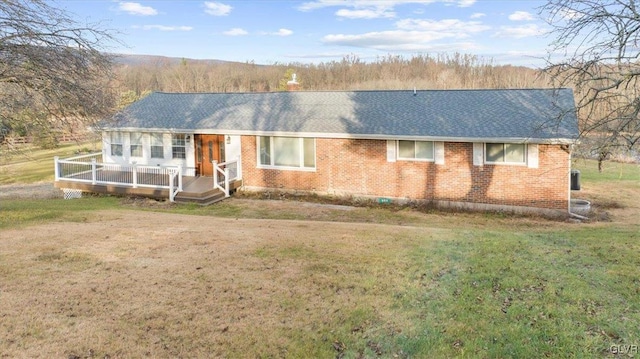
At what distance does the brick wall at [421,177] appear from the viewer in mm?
14867

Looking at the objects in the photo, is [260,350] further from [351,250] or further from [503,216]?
[503,216]

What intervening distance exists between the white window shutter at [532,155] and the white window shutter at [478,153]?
1.37 metres

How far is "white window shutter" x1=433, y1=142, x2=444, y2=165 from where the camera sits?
15906 mm

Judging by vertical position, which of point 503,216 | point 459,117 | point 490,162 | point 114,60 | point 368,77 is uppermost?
point 368,77

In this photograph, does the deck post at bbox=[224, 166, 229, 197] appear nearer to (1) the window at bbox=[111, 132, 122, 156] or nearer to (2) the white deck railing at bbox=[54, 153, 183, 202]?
(2) the white deck railing at bbox=[54, 153, 183, 202]

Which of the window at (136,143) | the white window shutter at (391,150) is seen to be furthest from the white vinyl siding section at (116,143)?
the white window shutter at (391,150)

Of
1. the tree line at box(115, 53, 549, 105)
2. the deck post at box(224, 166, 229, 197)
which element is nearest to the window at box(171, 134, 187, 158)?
the deck post at box(224, 166, 229, 197)

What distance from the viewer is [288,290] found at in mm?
6672

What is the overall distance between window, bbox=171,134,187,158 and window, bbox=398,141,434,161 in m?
9.10

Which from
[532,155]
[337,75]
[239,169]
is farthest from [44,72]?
[337,75]

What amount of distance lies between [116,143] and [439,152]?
13920mm

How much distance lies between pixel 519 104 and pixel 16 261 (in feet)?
52.1

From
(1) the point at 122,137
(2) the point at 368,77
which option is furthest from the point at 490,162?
(2) the point at 368,77

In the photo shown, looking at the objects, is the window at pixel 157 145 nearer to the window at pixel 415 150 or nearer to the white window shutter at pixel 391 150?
the white window shutter at pixel 391 150
